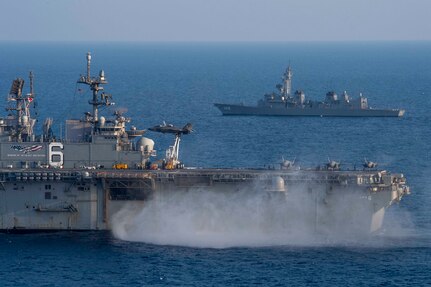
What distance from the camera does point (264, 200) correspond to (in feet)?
172

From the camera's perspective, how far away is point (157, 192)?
52688 mm

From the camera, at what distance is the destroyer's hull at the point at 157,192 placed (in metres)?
52.1

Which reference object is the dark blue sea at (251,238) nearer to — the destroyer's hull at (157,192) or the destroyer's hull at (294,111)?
the destroyer's hull at (157,192)

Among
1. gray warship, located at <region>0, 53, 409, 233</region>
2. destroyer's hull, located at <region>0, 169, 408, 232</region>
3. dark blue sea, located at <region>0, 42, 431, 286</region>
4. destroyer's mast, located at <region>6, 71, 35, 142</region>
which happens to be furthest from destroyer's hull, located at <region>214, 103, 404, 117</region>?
destroyer's hull, located at <region>0, 169, 408, 232</region>

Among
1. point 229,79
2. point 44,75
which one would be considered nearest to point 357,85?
point 229,79

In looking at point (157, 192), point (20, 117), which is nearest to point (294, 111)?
point (20, 117)

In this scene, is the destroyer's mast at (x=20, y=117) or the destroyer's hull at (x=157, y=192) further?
the destroyer's mast at (x=20, y=117)

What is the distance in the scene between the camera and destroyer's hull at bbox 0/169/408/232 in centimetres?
5206

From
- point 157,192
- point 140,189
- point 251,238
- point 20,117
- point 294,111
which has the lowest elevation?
point 251,238

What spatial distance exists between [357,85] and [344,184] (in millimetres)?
121401

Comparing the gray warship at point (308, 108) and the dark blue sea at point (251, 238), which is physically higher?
the gray warship at point (308, 108)

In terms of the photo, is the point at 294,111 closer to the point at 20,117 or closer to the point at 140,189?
the point at 20,117

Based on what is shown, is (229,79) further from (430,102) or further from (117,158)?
(117,158)

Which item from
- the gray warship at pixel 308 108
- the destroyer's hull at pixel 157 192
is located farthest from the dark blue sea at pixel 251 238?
the gray warship at pixel 308 108
